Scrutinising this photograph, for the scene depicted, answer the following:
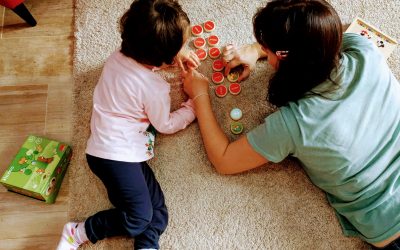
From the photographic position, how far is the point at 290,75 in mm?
975

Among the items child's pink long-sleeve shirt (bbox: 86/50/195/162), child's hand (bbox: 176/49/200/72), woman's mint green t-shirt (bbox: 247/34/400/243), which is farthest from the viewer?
child's hand (bbox: 176/49/200/72)

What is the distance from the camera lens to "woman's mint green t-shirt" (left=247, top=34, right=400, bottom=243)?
0.97 meters

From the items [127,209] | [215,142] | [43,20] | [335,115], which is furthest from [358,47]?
[43,20]

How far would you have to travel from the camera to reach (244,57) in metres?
1.31

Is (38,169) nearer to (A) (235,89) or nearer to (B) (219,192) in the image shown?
(B) (219,192)

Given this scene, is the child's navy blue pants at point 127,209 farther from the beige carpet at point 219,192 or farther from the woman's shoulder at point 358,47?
the woman's shoulder at point 358,47

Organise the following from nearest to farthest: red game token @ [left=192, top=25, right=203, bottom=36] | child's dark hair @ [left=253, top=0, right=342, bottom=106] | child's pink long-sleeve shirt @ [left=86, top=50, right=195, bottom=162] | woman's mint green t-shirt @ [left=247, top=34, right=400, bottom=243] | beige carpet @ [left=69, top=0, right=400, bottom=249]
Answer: child's dark hair @ [left=253, top=0, right=342, bottom=106] < woman's mint green t-shirt @ [left=247, top=34, right=400, bottom=243] < child's pink long-sleeve shirt @ [left=86, top=50, right=195, bottom=162] < beige carpet @ [left=69, top=0, right=400, bottom=249] < red game token @ [left=192, top=25, right=203, bottom=36]

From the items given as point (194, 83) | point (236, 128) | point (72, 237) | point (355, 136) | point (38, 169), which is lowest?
point (72, 237)

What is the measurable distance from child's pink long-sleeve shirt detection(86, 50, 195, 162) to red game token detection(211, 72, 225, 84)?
0.79 feet

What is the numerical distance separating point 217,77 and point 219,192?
1.29ft

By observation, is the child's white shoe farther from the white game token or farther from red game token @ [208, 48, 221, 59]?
red game token @ [208, 48, 221, 59]

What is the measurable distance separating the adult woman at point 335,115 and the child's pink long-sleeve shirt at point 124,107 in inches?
11.3

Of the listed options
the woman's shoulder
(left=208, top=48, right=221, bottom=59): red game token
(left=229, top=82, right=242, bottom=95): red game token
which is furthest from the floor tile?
the woman's shoulder

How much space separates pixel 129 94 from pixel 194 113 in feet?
0.90
